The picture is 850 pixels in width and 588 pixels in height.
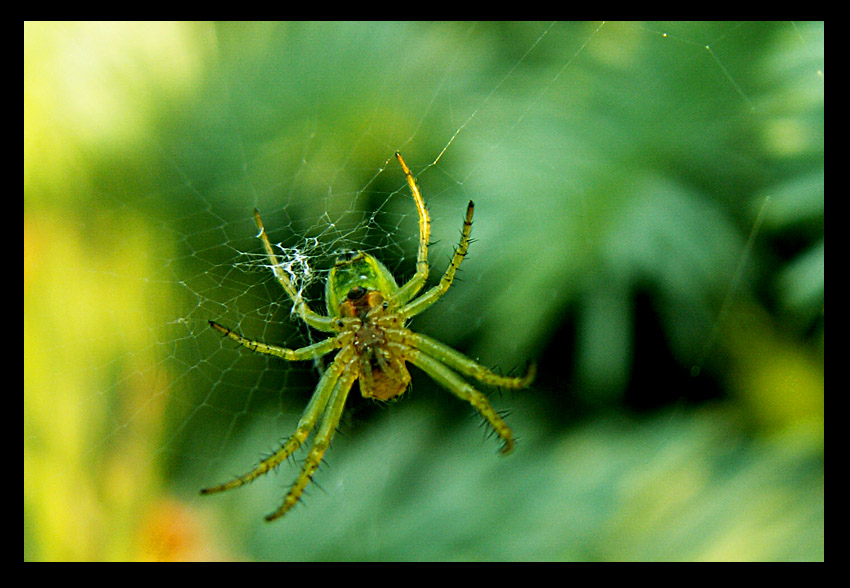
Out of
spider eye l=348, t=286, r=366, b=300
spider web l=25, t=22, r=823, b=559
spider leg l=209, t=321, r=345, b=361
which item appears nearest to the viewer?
spider web l=25, t=22, r=823, b=559

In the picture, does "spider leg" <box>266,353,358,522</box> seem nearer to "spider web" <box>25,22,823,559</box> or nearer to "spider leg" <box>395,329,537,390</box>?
"spider web" <box>25,22,823,559</box>

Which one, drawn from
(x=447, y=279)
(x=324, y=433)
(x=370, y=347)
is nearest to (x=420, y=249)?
(x=447, y=279)

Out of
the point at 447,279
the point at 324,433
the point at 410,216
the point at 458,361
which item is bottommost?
the point at 324,433

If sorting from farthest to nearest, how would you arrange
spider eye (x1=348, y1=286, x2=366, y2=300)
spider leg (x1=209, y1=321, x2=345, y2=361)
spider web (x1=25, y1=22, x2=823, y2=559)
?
spider eye (x1=348, y1=286, x2=366, y2=300) → spider leg (x1=209, y1=321, x2=345, y2=361) → spider web (x1=25, y1=22, x2=823, y2=559)

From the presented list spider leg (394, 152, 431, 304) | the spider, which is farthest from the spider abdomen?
spider leg (394, 152, 431, 304)

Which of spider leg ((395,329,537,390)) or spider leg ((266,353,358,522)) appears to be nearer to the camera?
spider leg ((266,353,358,522))

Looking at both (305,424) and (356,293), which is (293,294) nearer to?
(356,293)

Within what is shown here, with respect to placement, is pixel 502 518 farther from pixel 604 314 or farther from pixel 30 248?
pixel 30 248
